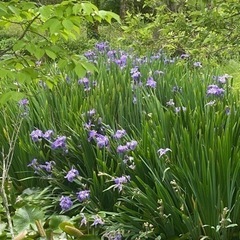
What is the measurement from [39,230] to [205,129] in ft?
2.95

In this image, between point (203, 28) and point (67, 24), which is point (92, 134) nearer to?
point (67, 24)

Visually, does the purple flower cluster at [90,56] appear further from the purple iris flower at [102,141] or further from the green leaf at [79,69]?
the green leaf at [79,69]

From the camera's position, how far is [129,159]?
218 centimetres

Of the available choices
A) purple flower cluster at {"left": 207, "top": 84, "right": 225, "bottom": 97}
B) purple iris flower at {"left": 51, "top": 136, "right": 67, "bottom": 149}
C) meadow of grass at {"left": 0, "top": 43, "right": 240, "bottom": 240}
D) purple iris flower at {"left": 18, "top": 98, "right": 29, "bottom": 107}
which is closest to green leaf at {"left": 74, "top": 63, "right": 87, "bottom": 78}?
meadow of grass at {"left": 0, "top": 43, "right": 240, "bottom": 240}

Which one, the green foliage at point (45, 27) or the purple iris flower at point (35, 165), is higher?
the green foliage at point (45, 27)

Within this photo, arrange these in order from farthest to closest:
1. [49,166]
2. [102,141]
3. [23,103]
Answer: [23,103] < [49,166] < [102,141]

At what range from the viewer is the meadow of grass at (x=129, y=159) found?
195 cm

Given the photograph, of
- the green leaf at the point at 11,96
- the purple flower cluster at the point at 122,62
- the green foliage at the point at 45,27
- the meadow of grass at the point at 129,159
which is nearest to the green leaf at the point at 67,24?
the green foliage at the point at 45,27

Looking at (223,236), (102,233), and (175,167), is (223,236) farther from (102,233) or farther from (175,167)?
(102,233)

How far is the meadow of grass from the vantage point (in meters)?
1.95

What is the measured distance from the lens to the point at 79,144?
2.52 metres

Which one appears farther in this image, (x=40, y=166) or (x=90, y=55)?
(x=90, y=55)

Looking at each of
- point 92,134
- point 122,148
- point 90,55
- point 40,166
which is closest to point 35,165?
point 40,166

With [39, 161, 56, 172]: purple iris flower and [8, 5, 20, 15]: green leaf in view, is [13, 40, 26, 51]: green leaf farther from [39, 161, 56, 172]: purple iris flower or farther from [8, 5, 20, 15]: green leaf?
[39, 161, 56, 172]: purple iris flower
